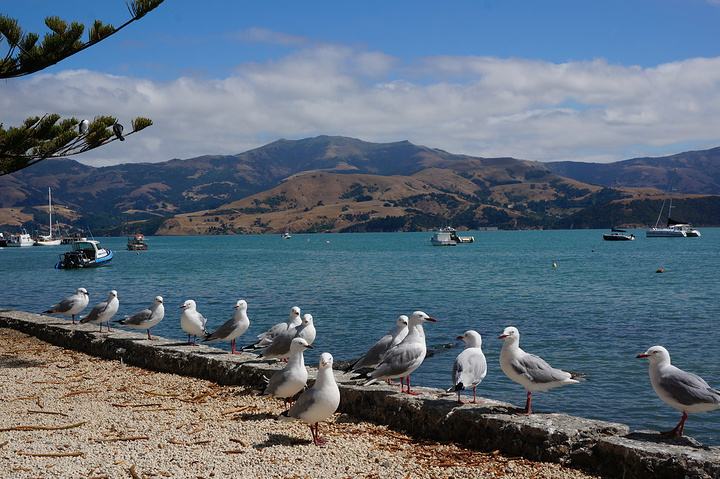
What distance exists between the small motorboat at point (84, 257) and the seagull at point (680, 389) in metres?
73.0

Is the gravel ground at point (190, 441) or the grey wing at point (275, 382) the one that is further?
the grey wing at point (275, 382)

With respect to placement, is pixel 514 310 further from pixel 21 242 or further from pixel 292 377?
pixel 21 242

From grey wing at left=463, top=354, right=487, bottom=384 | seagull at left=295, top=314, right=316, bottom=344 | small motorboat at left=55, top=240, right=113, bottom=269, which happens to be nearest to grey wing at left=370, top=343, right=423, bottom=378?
grey wing at left=463, top=354, right=487, bottom=384

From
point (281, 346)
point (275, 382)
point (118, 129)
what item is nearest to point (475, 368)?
point (275, 382)

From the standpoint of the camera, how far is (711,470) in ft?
19.1

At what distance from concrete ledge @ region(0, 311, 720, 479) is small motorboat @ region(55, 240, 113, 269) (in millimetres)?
67387

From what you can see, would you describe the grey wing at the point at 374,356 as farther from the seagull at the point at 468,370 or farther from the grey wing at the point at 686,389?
the grey wing at the point at 686,389

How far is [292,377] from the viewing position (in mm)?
8234

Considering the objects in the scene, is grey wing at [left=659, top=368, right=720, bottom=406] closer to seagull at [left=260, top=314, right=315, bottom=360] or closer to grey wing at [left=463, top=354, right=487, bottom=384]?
grey wing at [left=463, top=354, right=487, bottom=384]

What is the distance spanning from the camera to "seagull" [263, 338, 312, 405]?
27.1ft

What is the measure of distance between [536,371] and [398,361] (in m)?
1.73

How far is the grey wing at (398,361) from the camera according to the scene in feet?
28.5

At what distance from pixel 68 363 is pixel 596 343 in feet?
52.7

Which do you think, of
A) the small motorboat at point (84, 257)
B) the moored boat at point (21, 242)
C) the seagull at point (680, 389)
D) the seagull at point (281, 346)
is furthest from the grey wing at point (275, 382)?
the moored boat at point (21, 242)
